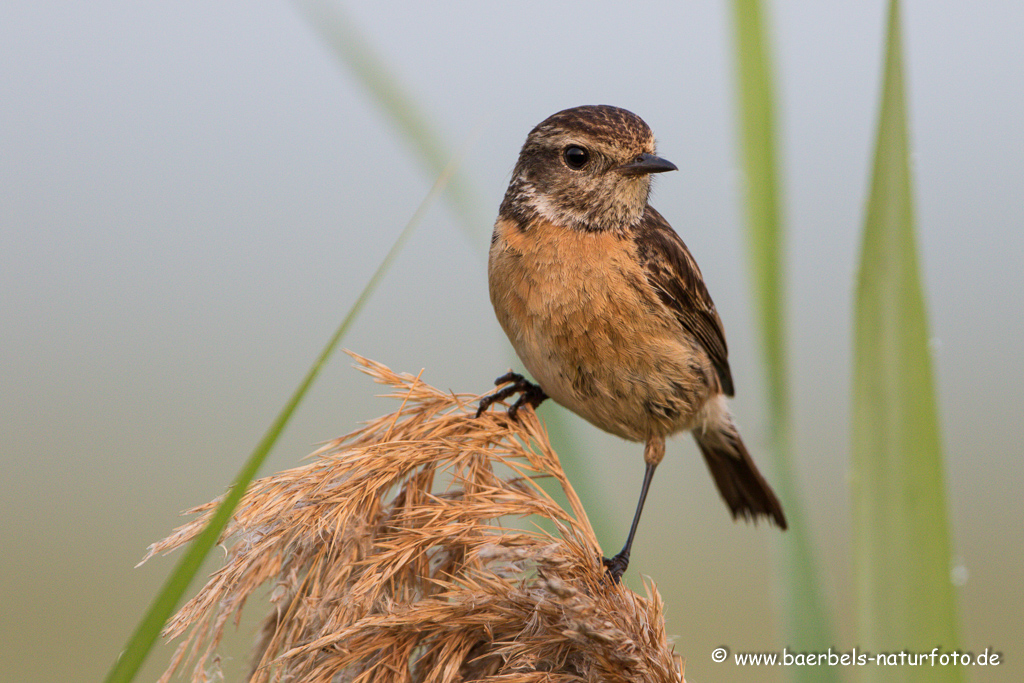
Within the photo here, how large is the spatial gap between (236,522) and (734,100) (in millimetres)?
1386

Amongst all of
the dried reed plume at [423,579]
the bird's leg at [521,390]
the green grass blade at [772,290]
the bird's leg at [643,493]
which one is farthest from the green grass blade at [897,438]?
the bird's leg at [521,390]

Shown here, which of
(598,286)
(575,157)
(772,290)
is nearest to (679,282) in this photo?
(598,286)

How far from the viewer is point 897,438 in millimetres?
1319

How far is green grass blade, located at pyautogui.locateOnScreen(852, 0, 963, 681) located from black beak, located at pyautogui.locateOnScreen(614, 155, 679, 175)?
2.83ft

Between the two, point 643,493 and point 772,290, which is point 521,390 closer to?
point 643,493

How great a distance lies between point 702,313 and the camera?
2564 mm

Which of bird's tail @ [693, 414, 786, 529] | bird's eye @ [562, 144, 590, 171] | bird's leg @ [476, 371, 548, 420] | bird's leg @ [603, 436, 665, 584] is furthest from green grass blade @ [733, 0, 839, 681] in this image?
bird's tail @ [693, 414, 786, 529]

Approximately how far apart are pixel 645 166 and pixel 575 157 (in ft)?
0.73

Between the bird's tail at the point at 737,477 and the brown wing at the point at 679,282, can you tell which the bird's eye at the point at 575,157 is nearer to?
the brown wing at the point at 679,282

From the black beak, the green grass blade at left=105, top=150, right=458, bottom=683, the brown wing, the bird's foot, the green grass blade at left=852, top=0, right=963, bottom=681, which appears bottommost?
the green grass blade at left=105, top=150, right=458, bottom=683

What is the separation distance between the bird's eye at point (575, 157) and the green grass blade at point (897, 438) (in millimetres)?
1052

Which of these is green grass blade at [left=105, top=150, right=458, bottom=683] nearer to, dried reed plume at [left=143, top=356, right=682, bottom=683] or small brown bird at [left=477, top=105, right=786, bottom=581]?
dried reed plume at [left=143, top=356, right=682, bottom=683]

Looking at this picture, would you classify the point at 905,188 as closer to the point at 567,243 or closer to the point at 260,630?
the point at 567,243

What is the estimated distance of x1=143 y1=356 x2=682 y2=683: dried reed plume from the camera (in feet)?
5.10
